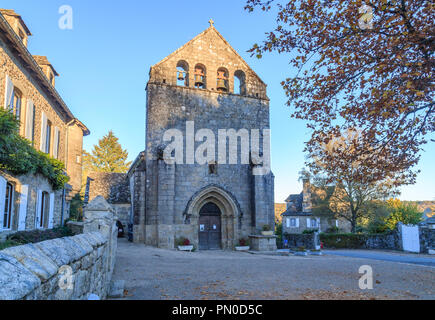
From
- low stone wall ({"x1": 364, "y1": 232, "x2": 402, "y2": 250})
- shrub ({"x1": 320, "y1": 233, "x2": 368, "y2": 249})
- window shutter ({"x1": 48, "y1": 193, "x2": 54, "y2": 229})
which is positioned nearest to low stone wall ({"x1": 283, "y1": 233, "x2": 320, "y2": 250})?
shrub ({"x1": 320, "y1": 233, "x2": 368, "y2": 249})

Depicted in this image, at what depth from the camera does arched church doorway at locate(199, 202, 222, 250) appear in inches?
707

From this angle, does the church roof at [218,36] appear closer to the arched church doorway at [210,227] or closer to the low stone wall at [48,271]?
the arched church doorway at [210,227]

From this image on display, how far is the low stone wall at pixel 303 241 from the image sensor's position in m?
23.8

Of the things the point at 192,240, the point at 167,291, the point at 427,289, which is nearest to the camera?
the point at 167,291

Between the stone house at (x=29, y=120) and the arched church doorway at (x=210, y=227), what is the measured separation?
7080 millimetres

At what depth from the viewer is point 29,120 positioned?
11.7 metres

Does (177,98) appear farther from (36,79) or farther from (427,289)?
(427,289)

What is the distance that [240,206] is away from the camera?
18219 mm

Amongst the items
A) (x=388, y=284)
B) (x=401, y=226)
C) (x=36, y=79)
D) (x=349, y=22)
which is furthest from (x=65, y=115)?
(x=401, y=226)

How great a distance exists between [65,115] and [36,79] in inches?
195

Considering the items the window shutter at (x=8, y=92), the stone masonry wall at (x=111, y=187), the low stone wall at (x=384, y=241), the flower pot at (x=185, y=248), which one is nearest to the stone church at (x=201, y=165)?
the flower pot at (x=185, y=248)

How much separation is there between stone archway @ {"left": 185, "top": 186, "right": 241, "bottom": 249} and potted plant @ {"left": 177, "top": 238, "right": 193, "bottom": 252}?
1004mm

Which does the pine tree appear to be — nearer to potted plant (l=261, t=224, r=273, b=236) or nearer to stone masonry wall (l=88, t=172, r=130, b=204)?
stone masonry wall (l=88, t=172, r=130, b=204)
